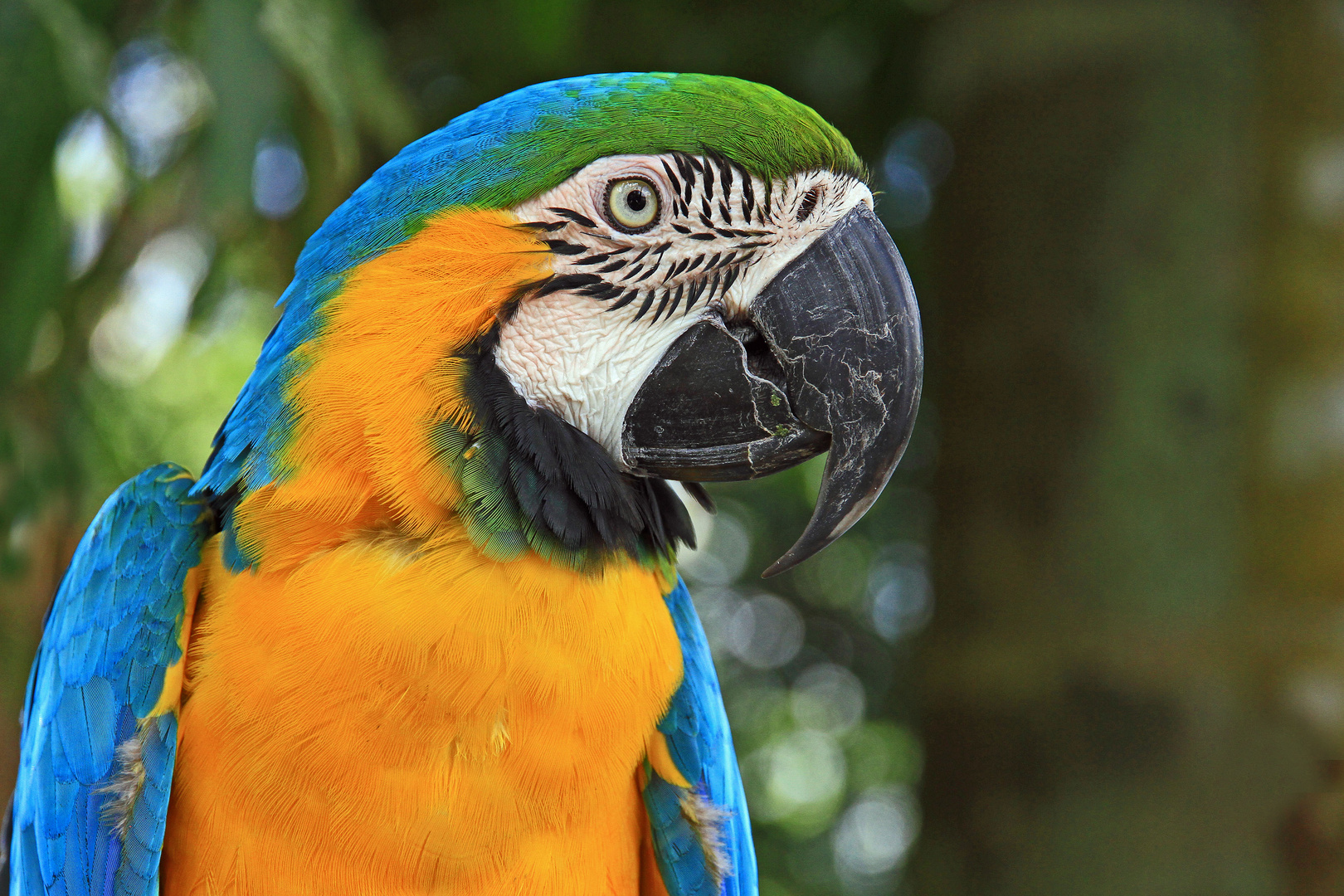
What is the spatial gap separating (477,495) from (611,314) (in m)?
0.29

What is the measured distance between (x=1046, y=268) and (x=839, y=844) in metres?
3.06

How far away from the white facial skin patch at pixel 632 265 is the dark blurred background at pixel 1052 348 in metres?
1.09

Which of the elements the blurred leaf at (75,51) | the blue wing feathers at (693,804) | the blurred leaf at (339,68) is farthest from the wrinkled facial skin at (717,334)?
the blurred leaf at (75,51)

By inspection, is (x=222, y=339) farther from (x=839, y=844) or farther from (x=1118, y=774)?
(x=1118, y=774)

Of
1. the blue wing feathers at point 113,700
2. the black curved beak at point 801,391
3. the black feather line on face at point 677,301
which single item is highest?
the black feather line on face at point 677,301

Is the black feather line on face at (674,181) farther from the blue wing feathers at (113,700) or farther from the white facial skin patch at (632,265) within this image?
the blue wing feathers at (113,700)

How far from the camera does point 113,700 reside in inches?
52.8

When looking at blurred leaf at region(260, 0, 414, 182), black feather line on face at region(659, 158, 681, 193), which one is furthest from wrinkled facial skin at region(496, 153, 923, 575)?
blurred leaf at region(260, 0, 414, 182)

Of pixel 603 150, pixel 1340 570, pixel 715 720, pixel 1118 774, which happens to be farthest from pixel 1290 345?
pixel 603 150

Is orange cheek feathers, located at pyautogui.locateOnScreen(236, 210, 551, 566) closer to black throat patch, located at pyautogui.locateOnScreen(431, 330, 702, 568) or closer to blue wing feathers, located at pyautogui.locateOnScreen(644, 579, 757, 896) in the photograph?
black throat patch, located at pyautogui.locateOnScreen(431, 330, 702, 568)

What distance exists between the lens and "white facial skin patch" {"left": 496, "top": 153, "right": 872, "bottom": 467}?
52.5 inches

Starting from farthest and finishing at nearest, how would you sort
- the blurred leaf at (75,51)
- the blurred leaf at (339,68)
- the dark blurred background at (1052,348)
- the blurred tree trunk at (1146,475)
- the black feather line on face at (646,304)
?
1. the blurred tree trunk at (1146,475)
2. the dark blurred background at (1052,348)
3. the blurred leaf at (75,51)
4. the blurred leaf at (339,68)
5. the black feather line on face at (646,304)

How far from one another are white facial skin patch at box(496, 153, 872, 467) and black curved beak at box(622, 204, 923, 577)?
27 millimetres

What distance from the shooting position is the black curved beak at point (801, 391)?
→ 4.46ft
